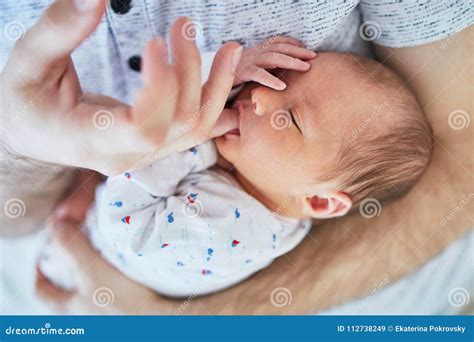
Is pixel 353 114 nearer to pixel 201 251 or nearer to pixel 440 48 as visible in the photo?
pixel 440 48

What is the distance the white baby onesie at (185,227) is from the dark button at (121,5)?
195 millimetres

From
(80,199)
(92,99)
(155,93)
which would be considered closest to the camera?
(155,93)

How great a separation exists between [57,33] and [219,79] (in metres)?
0.18

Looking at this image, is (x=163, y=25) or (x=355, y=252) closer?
(x=163, y=25)

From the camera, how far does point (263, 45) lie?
637 millimetres

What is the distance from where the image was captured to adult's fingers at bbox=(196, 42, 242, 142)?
55cm

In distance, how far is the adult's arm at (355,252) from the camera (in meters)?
0.71

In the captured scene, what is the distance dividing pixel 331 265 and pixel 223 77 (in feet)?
1.16

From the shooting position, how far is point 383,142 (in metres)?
0.61


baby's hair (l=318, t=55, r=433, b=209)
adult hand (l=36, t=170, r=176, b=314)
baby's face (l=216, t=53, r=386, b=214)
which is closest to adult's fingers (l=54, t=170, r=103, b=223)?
adult hand (l=36, t=170, r=176, b=314)

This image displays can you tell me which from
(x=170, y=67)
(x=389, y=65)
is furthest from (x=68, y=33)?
(x=389, y=65)

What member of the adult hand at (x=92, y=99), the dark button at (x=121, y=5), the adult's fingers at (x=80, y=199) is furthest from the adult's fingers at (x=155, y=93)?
the adult's fingers at (x=80, y=199)

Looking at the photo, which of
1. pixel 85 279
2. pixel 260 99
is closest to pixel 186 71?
pixel 260 99

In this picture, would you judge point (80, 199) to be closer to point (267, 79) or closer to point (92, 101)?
point (92, 101)
